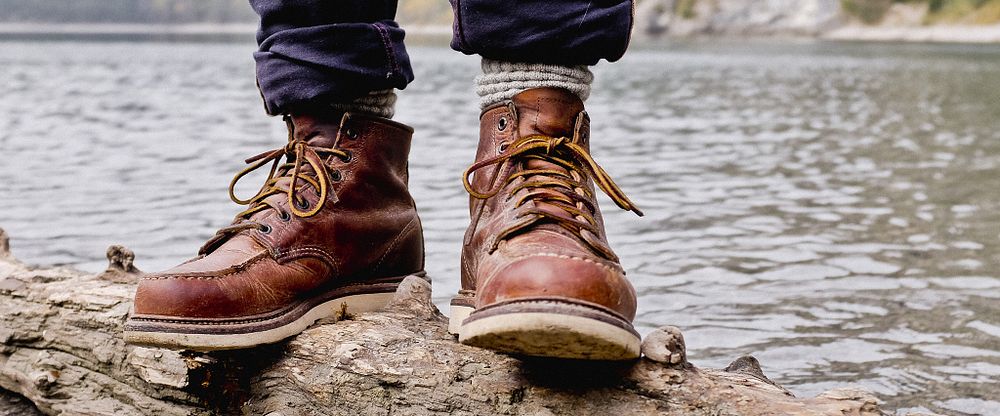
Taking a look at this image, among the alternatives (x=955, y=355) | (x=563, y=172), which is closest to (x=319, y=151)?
(x=563, y=172)

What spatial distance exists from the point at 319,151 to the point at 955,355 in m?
2.35

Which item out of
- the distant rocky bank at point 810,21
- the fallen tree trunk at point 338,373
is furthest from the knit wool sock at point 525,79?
the distant rocky bank at point 810,21

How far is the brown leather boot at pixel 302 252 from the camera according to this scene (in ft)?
5.87

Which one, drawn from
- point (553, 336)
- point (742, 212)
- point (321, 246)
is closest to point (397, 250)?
point (321, 246)

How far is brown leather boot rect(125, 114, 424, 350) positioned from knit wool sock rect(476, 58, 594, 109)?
304 millimetres

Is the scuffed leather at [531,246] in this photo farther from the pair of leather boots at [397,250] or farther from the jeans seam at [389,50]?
the jeans seam at [389,50]

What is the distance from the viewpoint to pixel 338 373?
6.07 ft

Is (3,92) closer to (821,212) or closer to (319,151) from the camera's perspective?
(821,212)

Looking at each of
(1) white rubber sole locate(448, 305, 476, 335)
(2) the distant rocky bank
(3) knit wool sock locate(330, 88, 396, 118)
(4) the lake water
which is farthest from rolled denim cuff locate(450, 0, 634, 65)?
(2) the distant rocky bank

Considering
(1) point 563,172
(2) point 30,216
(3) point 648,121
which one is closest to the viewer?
(1) point 563,172

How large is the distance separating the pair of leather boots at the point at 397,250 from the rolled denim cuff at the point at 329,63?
0.07m

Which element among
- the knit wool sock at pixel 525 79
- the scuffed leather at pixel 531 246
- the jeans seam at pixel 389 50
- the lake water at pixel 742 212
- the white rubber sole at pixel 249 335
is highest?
the jeans seam at pixel 389 50

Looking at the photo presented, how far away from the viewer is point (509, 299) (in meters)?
1.51

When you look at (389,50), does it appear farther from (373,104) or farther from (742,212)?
(742,212)
